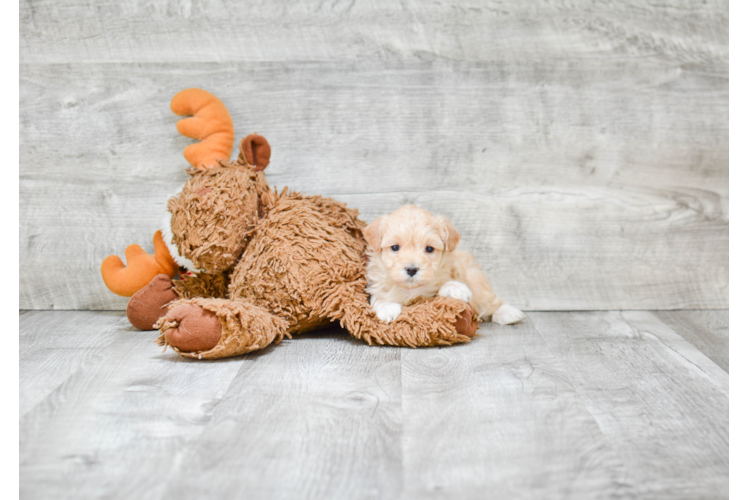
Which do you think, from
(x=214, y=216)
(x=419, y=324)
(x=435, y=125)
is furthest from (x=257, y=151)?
(x=419, y=324)

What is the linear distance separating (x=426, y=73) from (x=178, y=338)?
122cm

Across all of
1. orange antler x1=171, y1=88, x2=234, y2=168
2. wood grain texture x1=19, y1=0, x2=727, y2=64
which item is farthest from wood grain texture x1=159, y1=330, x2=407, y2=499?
wood grain texture x1=19, y1=0, x2=727, y2=64

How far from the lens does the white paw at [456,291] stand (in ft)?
5.78

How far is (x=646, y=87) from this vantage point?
2.12m

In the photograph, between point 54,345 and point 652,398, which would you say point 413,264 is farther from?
point 54,345

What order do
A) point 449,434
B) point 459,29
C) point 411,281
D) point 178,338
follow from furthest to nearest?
point 459,29 < point 411,281 < point 178,338 < point 449,434

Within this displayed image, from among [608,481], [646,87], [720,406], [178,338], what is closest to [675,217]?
[646,87]

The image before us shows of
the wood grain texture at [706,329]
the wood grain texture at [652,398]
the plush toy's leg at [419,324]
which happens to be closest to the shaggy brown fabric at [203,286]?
the plush toy's leg at [419,324]

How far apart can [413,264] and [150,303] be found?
33.8 inches

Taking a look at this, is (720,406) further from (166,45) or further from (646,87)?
(166,45)

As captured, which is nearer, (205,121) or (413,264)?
(413,264)

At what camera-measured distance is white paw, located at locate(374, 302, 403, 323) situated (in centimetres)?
174

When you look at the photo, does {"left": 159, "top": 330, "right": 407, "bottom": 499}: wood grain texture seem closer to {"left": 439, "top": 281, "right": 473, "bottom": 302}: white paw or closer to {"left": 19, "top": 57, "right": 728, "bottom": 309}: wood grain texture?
{"left": 439, "top": 281, "right": 473, "bottom": 302}: white paw

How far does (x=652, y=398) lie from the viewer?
1.36 meters
